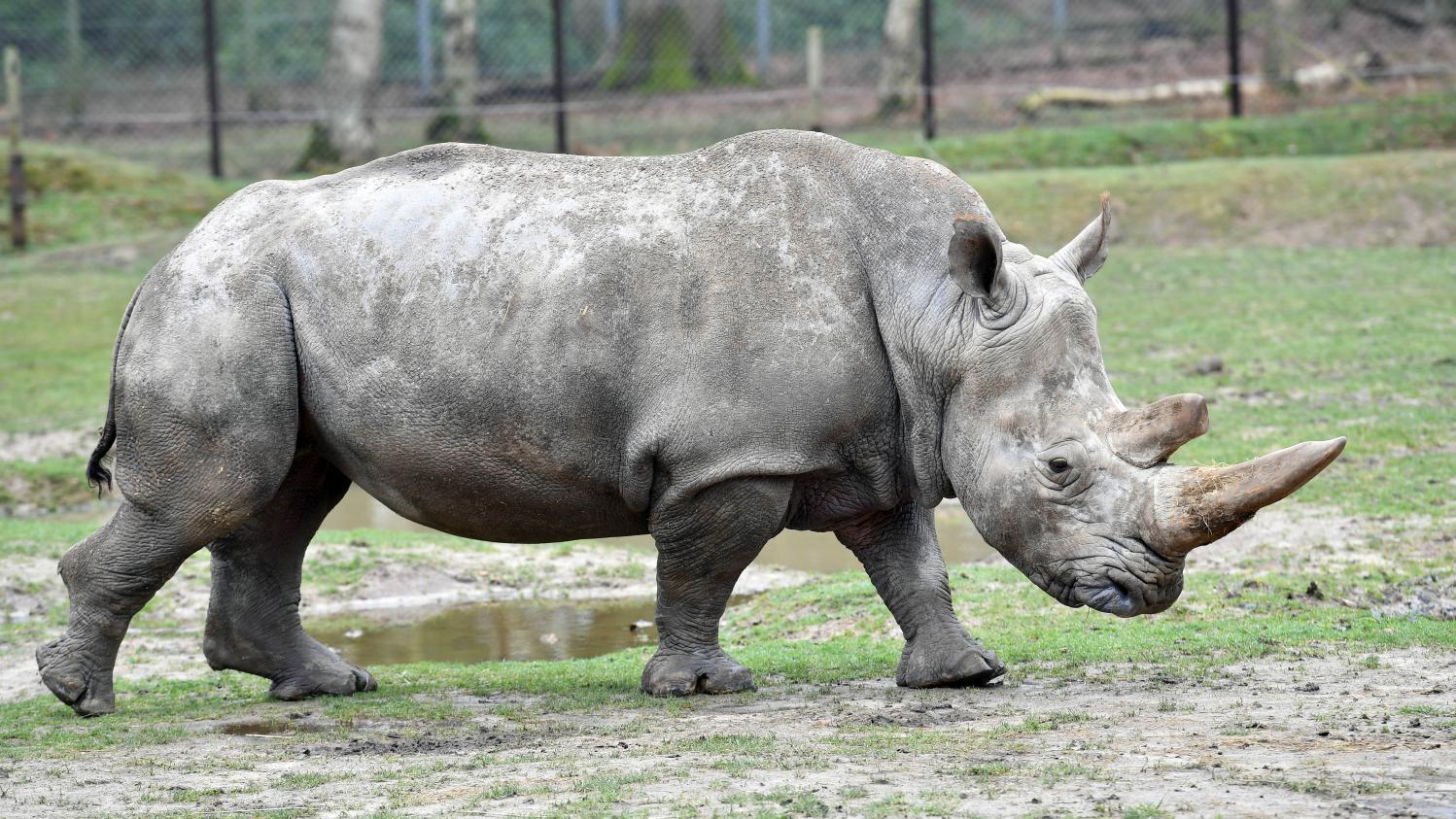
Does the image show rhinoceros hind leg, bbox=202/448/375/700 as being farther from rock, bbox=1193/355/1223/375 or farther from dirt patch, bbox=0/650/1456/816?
rock, bbox=1193/355/1223/375

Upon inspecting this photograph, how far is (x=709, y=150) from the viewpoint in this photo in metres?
6.56

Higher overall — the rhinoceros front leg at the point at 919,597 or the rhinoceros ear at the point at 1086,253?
the rhinoceros ear at the point at 1086,253

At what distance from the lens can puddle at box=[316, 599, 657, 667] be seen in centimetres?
794

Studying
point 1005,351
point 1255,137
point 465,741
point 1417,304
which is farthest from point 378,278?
point 1255,137

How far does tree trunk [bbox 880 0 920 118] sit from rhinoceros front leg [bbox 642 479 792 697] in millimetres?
14019

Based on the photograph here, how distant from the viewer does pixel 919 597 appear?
21.3 ft

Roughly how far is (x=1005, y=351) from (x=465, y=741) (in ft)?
6.73

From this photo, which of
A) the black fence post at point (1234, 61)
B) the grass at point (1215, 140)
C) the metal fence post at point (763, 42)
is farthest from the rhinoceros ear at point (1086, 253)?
the metal fence post at point (763, 42)

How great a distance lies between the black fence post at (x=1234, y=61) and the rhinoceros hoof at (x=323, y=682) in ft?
46.0

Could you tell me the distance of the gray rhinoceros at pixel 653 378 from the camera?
5949 millimetres

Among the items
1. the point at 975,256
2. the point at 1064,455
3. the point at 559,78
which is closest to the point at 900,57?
the point at 559,78

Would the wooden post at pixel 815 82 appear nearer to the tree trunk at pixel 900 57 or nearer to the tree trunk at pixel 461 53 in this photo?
the tree trunk at pixel 900 57

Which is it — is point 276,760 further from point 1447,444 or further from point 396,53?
point 396,53

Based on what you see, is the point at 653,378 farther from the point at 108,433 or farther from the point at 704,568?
the point at 108,433
